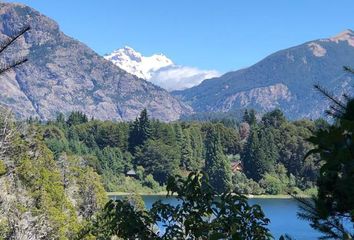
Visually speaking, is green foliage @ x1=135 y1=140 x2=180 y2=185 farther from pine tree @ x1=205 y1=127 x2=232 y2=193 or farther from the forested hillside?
the forested hillside

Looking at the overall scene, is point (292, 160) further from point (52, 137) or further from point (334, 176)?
point (334, 176)

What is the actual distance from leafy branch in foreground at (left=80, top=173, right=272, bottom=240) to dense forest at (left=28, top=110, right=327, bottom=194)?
9623 cm

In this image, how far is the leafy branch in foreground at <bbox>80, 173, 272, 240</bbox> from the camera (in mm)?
5129

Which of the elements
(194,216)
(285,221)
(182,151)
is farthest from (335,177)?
(182,151)

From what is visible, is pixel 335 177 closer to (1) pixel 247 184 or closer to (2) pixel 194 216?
(2) pixel 194 216

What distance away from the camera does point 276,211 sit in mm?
78625

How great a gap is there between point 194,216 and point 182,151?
123m

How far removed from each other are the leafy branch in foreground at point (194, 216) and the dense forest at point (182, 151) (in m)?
96.2

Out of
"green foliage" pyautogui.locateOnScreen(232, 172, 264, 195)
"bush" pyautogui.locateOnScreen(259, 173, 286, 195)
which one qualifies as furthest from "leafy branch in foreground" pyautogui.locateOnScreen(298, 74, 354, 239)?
"bush" pyautogui.locateOnScreen(259, 173, 286, 195)

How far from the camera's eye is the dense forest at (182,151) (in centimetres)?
10962

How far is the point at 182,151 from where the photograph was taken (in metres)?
128

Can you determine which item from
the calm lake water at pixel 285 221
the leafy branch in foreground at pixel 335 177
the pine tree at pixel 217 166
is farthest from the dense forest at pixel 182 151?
the leafy branch in foreground at pixel 335 177

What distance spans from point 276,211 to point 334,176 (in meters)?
76.4

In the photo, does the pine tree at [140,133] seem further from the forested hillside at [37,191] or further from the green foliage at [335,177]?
the green foliage at [335,177]
